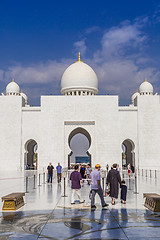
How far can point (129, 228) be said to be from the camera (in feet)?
16.2

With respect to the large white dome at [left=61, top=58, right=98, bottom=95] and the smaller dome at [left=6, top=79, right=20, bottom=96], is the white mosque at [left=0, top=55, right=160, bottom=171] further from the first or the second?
the smaller dome at [left=6, top=79, right=20, bottom=96]

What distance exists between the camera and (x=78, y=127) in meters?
28.6

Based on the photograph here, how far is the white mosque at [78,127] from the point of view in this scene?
91.5ft

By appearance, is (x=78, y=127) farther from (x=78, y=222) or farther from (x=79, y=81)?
(x=78, y=222)

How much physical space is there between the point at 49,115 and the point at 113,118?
662 centimetres

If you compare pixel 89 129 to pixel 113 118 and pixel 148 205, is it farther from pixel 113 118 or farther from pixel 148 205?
pixel 148 205

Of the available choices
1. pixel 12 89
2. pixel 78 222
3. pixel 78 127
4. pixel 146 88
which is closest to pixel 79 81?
pixel 78 127

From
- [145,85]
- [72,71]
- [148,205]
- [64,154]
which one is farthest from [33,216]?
[145,85]

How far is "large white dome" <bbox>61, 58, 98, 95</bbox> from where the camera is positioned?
31547 mm

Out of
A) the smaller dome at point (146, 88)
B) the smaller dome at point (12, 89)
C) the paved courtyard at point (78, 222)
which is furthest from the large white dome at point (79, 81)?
the paved courtyard at point (78, 222)

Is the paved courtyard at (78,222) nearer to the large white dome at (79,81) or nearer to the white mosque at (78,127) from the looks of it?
the white mosque at (78,127)

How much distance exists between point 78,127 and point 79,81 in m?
5.92

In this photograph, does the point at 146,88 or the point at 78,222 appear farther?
the point at 146,88

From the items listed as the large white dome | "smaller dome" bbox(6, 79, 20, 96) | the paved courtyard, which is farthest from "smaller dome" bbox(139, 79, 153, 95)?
the paved courtyard
